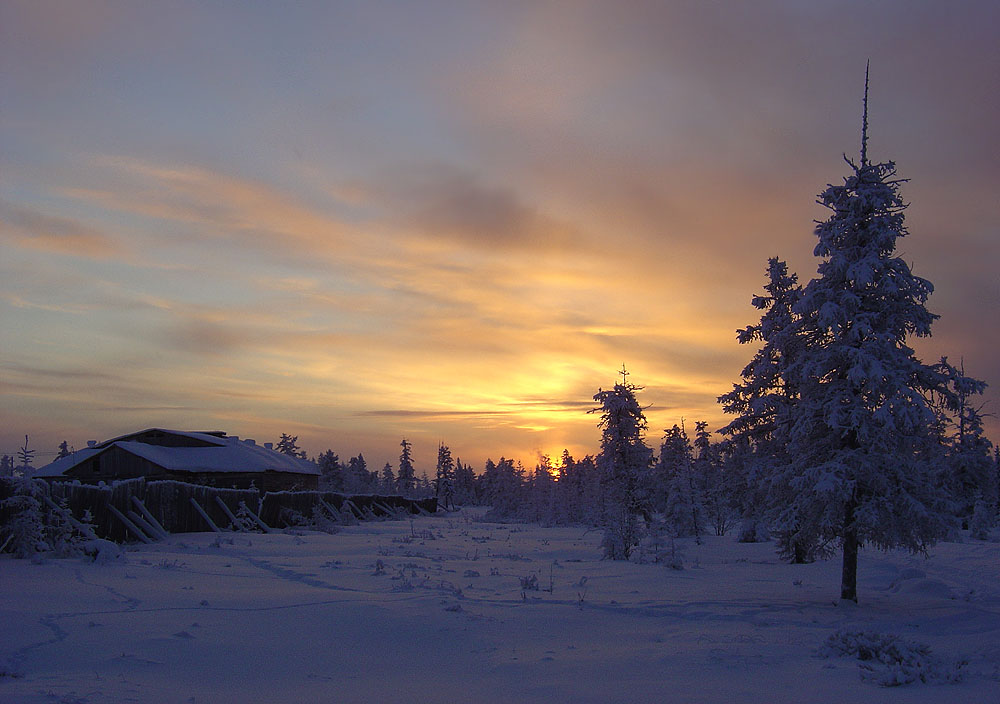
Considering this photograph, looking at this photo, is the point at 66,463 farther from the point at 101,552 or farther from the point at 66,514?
the point at 101,552

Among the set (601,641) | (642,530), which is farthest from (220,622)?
(642,530)

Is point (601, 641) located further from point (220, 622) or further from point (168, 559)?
point (168, 559)

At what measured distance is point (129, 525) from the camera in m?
21.4

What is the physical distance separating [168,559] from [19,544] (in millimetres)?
3041

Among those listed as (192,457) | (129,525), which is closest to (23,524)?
(129,525)

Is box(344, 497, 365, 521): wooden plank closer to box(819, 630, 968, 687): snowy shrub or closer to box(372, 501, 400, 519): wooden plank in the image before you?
box(372, 501, 400, 519): wooden plank

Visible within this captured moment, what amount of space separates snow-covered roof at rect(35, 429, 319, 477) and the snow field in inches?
974

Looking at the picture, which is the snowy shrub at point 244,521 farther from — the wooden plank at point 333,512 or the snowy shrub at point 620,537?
the snowy shrub at point 620,537

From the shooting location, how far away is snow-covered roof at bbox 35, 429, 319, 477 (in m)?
39.1

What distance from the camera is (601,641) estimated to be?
988 centimetres

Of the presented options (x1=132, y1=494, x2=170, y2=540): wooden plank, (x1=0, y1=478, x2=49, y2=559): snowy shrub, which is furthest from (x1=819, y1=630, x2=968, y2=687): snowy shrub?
(x1=132, y1=494, x2=170, y2=540): wooden plank

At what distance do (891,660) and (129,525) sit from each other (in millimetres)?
21156

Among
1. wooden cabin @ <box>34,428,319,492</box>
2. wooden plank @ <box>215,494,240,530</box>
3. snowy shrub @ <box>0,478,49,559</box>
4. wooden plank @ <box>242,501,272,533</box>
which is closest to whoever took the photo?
snowy shrub @ <box>0,478,49,559</box>

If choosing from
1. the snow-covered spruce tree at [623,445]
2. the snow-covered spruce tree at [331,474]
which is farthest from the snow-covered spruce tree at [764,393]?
the snow-covered spruce tree at [331,474]
